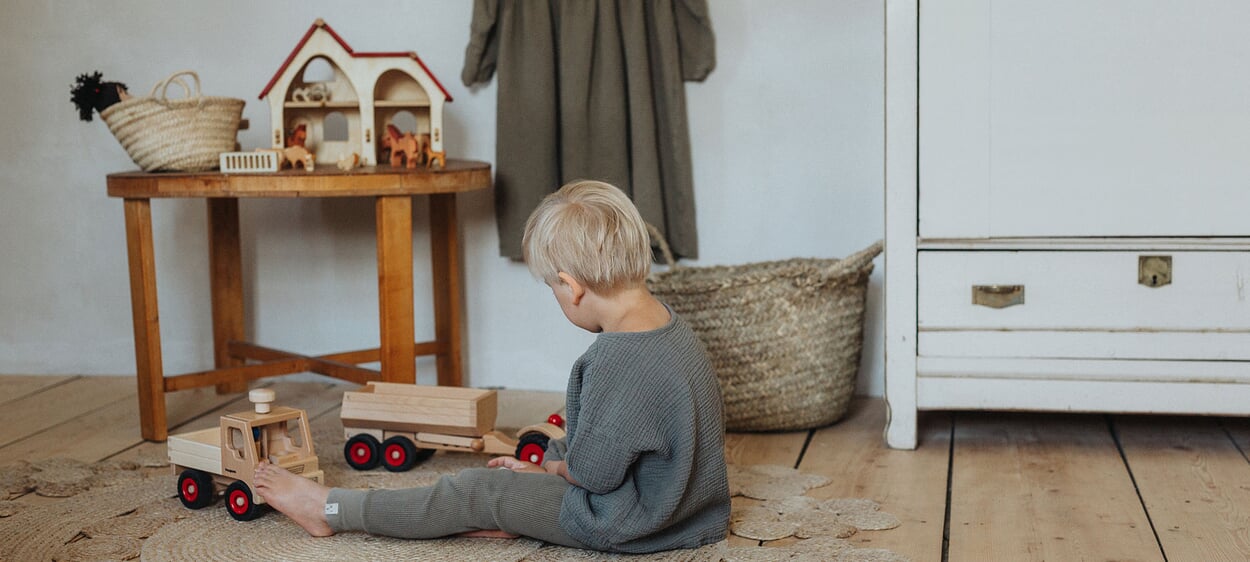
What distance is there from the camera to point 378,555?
1.55 meters

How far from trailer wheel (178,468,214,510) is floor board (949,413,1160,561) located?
110 centimetres

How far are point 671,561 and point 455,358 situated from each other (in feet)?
3.96

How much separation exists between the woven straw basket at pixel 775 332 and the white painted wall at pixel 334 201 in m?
0.34

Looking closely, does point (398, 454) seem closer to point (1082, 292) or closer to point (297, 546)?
point (297, 546)

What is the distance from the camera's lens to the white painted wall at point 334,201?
254cm

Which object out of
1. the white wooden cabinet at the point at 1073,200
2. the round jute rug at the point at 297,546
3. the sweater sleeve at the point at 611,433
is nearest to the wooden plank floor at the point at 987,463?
the white wooden cabinet at the point at 1073,200

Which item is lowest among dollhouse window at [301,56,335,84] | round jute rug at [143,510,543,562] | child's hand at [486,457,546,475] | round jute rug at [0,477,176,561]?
round jute rug at [143,510,543,562]

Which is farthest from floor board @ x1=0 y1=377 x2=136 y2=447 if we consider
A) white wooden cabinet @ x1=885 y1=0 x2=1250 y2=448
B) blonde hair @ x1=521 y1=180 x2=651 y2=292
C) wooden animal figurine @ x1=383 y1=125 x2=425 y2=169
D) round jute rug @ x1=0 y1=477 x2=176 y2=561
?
white wooden cabinet @ x1=885 y1=0 x2=1250 y2=448

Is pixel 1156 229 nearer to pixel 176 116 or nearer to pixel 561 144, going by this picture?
pixel 561 144

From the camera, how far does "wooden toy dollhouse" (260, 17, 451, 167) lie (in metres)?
2.29

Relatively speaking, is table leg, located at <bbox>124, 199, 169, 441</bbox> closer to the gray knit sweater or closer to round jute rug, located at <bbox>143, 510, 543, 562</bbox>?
round jute rug, located at <bbox>143, 510, 543, 562</bbox>

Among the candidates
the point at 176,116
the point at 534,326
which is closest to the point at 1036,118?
the point at 534,326

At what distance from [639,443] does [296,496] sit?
53 cm

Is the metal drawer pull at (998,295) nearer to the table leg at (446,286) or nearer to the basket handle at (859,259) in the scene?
the basket handle at (859,259)
